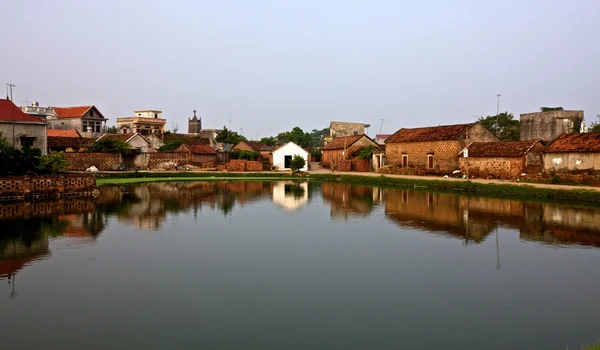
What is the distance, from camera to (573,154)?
25.0 m

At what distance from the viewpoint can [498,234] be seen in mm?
14258

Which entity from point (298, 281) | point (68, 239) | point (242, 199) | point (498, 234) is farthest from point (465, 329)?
point (242, 199)

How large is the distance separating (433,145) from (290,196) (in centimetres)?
1492

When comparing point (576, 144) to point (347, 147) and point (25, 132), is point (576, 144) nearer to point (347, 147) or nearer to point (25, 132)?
point (347, 147)

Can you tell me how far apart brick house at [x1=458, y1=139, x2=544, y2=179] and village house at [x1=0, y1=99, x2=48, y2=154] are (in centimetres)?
2686

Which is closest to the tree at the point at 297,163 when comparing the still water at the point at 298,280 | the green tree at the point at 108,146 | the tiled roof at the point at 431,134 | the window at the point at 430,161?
the tiled roof at the point at 431,134

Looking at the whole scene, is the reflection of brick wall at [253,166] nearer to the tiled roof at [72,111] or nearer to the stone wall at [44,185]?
the stone wall at [44,185]

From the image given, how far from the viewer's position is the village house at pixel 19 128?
28.2 metres

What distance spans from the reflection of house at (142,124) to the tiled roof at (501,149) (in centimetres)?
4230

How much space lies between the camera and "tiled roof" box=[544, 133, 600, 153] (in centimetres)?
2434

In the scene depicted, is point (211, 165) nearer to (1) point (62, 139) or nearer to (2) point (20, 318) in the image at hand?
(1) point (62, 139)

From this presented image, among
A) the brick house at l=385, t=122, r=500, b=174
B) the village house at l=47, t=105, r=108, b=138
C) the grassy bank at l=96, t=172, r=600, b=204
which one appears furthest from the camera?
the village house at l=47, t=105, r=108, b=138

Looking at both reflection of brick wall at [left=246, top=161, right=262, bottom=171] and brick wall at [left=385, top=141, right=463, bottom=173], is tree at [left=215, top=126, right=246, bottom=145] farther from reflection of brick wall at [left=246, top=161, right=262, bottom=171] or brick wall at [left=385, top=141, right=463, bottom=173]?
brick wall at [left=385, top=141, right=463, bottom=173]

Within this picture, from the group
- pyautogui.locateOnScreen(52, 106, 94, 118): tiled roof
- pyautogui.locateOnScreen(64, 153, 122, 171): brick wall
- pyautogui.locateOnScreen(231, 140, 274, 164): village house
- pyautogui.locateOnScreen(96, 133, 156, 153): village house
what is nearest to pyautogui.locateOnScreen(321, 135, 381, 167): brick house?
pyautogui.locateOnScreen(231, 140, 274, 164): village house
